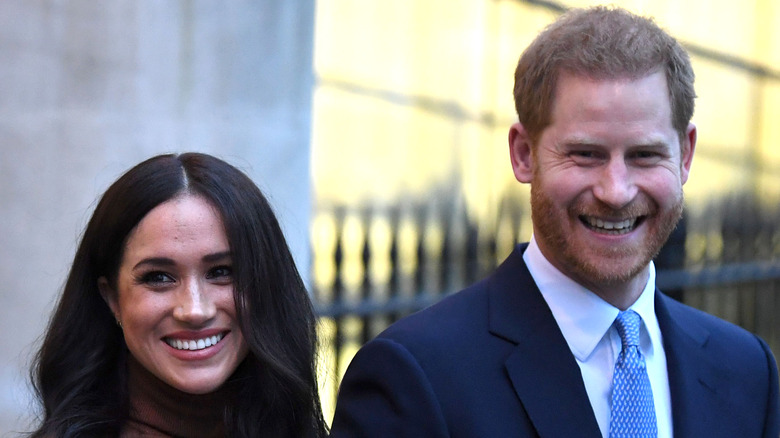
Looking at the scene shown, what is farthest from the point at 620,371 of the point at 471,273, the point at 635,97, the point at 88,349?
the point at 471,273

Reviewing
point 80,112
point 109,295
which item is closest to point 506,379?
point 109,295

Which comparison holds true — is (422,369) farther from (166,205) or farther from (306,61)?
(306,61)

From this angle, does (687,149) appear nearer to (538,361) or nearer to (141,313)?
(538,361)

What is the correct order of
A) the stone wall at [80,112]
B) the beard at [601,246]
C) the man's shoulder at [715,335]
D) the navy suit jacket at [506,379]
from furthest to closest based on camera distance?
the stone wall at [80,112] < the man's shoulder at [715,335] < the beard at [601,246] < the navy suit jacket at [506,379]

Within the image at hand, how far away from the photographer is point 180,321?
116 inches

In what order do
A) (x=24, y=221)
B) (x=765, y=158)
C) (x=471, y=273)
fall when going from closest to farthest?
(x=24, y=221), (x=471, y=273), (x=765, y=158)

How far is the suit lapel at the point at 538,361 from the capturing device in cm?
282

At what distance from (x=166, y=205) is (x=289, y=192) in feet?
8.30

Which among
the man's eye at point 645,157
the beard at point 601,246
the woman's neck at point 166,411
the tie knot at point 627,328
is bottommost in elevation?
the woman's neck at point 166,411

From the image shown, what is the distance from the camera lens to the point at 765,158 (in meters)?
9.23

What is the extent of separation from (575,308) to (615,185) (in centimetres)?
36

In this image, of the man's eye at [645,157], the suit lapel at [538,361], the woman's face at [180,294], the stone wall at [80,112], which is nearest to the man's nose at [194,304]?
the woman's face at [180,294]

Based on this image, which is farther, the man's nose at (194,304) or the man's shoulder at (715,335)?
the man's shoulder at (715,335)

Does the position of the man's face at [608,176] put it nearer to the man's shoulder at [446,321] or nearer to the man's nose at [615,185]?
the man's nose at [615,185]
